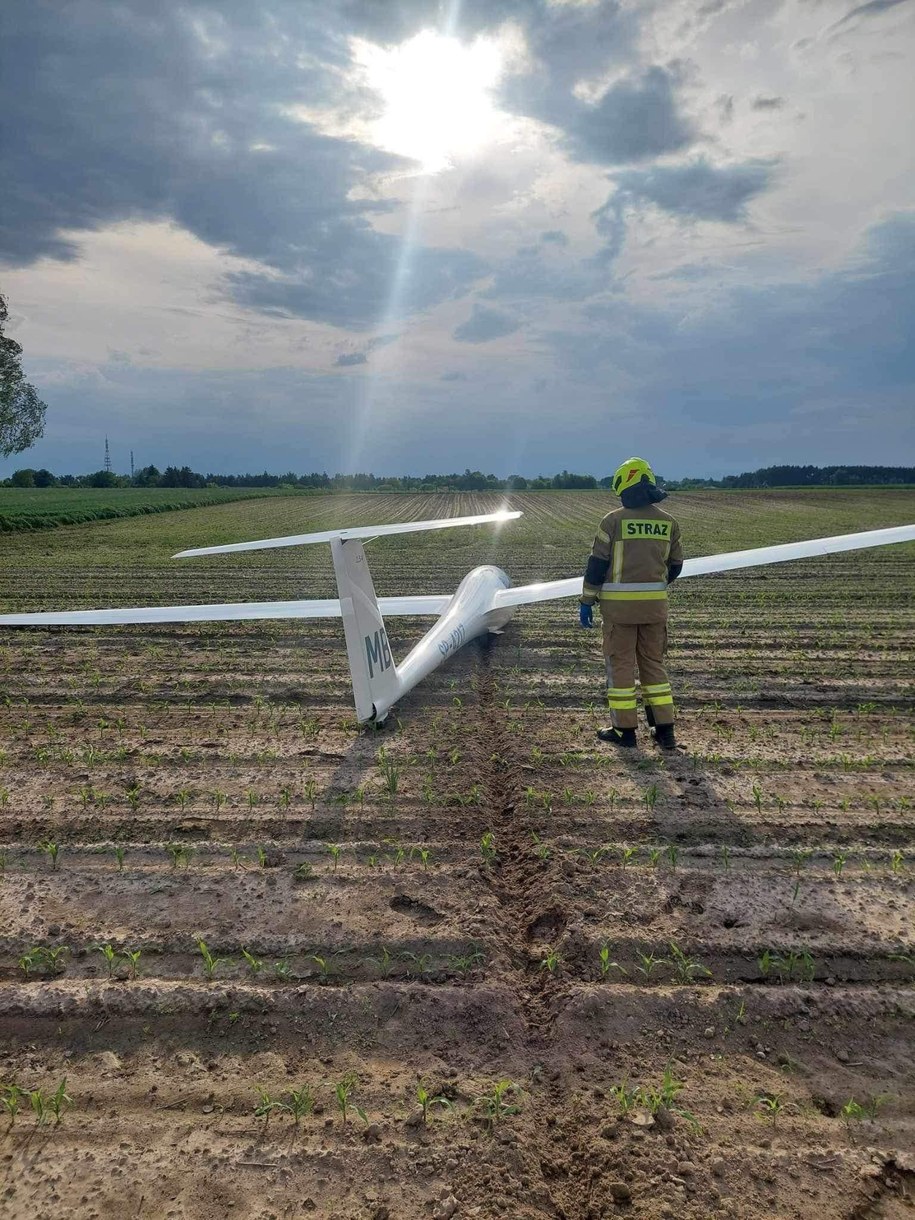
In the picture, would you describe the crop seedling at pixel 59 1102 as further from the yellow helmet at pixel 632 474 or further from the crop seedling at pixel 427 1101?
the yellow helmet at pixel 632 474

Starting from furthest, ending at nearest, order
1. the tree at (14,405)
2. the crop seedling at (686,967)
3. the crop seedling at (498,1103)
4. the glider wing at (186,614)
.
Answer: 1. the tree at (14,405)
2. the glider wing at (186,614)
3. the crop seedling at (686,967)
4. the crop seedling at (498,1103)

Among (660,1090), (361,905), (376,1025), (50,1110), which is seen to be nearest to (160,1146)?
(50,1110)

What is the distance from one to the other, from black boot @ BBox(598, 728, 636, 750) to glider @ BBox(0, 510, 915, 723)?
6.78 ft

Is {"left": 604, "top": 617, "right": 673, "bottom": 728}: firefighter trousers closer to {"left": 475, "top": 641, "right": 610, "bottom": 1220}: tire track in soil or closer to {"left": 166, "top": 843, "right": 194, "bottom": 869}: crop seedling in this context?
{"left": 475, "top": 641, "right": 610, "bottom": 1220}: tire track in soil

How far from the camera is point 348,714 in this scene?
7793 mm

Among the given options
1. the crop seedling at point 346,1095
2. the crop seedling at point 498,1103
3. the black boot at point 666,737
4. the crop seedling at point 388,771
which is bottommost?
the crop seedling at point 498,1103

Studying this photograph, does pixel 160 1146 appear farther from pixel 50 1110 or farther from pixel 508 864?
pixel 508 864

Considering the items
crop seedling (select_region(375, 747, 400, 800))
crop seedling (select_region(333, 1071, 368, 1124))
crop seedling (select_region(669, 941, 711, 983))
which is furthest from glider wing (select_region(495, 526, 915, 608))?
crop seedling (select_region(333, 1071, 368, 1124))

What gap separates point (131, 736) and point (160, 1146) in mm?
4848

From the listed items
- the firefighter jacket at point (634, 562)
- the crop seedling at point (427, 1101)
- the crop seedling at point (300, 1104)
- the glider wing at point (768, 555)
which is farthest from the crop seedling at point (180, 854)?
the glider wing at point (768, 555)

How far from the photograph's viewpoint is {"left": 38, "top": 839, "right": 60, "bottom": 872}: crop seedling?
4893 millimetres

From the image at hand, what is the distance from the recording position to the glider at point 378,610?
6368 millimetres

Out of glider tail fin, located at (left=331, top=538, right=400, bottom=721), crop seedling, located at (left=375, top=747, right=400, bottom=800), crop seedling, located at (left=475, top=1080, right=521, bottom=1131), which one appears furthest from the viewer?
glider tail fin, located at (left=331, top=538, right=400, bottom=721)

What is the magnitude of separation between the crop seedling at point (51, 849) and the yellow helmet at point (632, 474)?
5524mm
